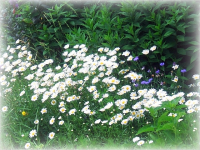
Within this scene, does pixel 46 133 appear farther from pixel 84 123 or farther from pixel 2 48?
pixel 2 48

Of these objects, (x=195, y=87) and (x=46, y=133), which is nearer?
(x=46, y=133)

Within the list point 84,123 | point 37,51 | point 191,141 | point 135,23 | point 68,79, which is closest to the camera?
point 191,141

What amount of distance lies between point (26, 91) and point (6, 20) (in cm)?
204

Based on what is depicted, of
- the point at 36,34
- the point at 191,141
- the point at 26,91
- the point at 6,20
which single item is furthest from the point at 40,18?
the point at 191,141

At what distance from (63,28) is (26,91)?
62.0 inches

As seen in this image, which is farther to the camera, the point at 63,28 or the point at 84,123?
the point at 63,28

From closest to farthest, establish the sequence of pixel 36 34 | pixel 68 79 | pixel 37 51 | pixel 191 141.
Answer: pixel 191 141
pixel 68 79
pixel 37 51
pixel 36 34

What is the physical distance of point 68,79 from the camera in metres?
4.20

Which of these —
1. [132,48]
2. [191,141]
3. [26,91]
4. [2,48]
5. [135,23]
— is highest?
[2,48]

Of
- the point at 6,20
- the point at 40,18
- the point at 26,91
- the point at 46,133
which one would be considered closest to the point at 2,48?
the point at 6,20

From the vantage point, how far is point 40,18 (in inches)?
222

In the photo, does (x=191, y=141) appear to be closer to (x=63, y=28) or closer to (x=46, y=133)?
(x=46, y=133)

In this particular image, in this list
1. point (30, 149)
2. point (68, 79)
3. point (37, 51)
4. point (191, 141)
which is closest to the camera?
point (191, 141)

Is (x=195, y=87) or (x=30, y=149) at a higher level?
(x=195, y=87)
